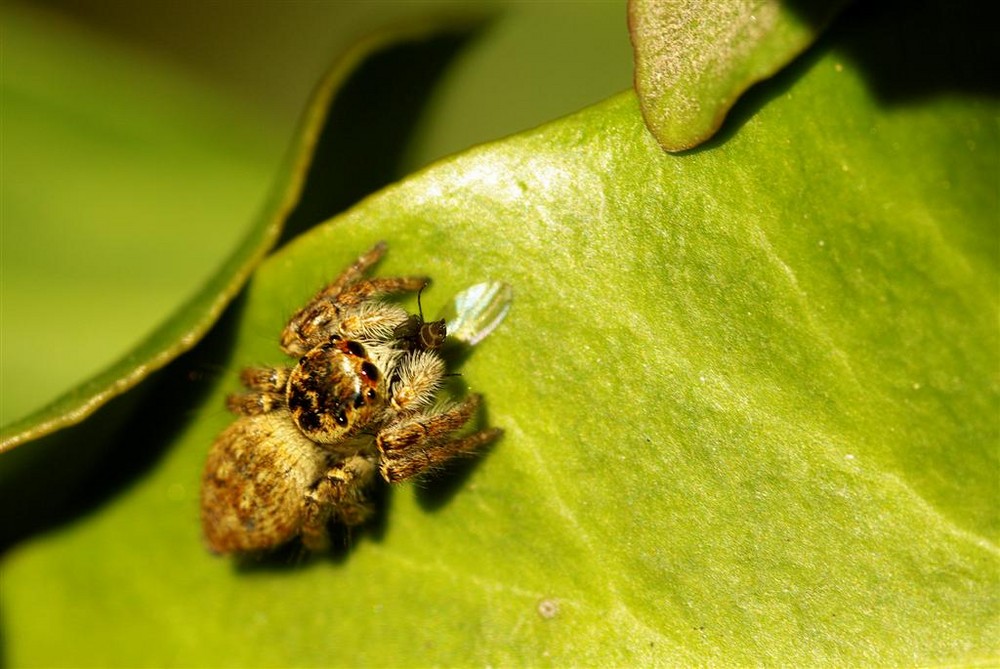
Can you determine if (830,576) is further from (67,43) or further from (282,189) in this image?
(67,43)

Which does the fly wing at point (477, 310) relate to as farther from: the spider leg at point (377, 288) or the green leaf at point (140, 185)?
the green leaf at point (140, 185)

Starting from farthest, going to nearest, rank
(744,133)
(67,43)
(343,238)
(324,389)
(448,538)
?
(67,43) → (324,389) → (448,538) → (343,238) → (744,133)

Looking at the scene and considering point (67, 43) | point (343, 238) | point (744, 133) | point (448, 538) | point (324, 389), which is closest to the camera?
point (744, 133)

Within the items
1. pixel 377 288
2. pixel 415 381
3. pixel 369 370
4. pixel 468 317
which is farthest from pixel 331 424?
pixel 468 317

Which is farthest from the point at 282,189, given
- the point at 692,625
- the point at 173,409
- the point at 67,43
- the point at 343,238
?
the point at 67,43

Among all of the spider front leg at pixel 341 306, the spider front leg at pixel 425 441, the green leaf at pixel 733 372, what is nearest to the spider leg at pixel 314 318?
the spider front leg at pixel 341 306
